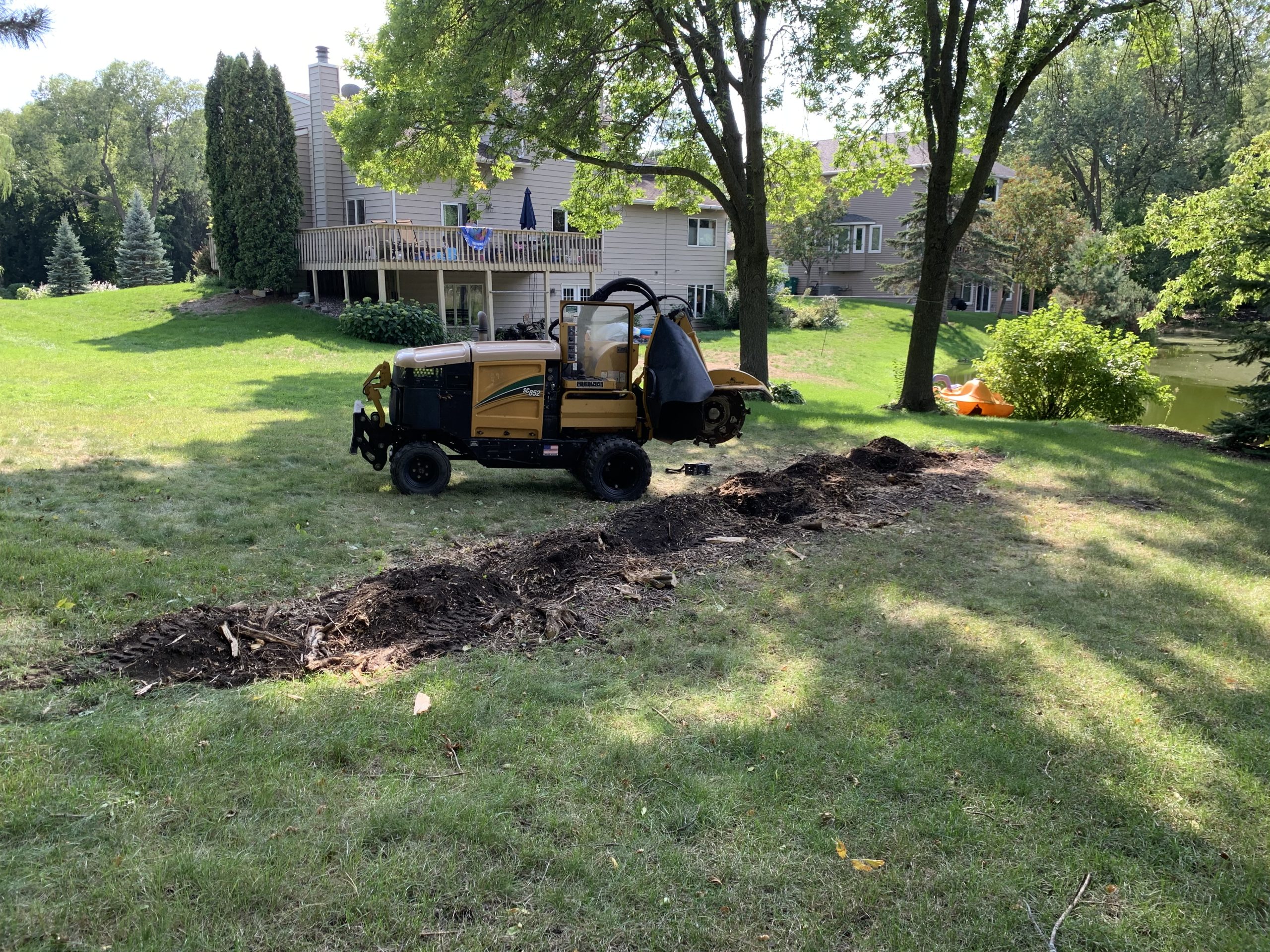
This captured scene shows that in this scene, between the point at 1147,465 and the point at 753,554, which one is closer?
the point at 753,554

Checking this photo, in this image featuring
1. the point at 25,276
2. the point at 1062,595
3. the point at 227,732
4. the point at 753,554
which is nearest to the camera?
the point at 227,732

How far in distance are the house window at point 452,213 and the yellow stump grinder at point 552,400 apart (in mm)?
19610

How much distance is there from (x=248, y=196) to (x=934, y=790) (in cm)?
2523

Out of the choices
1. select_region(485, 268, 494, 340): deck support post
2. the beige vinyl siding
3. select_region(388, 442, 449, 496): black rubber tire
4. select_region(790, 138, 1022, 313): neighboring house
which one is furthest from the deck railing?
select_region(790, 138, 1022, 313): neighboring house

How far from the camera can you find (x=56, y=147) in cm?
5375

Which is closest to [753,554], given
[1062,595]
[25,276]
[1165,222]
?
[1062,595]

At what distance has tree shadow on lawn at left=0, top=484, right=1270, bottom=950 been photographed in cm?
289

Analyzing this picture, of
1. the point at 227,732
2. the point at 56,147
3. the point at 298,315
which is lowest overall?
the point at 227,732

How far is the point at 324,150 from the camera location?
25.9 meters

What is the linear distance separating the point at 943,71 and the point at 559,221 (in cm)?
1675

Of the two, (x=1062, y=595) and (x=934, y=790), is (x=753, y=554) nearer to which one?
(x=1062, y=595)

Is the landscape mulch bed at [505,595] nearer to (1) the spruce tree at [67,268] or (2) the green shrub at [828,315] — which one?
(2) the green shrub at [828,315]

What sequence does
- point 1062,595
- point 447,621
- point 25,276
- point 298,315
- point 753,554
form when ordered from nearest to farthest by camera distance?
point 447,621 < point 1062,595 < point 753,554 < point 298,315 < point 25,276

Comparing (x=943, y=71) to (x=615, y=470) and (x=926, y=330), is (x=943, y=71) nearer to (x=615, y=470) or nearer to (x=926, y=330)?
(x=926, y=330)
